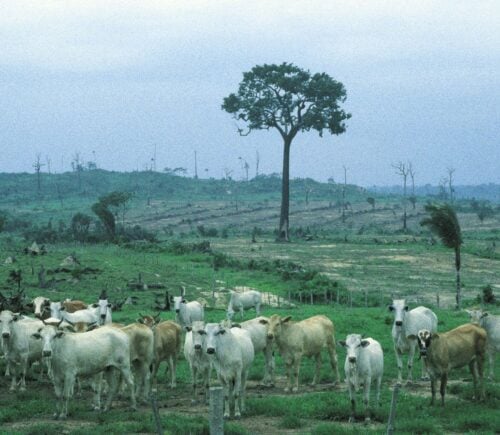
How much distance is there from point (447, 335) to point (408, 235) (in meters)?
69.4

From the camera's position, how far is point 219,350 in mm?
16828

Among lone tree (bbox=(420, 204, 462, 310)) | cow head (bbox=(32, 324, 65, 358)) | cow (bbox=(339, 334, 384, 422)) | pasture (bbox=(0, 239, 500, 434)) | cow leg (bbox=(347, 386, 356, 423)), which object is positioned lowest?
pasture (bbox=(0, 239, 500, 434))

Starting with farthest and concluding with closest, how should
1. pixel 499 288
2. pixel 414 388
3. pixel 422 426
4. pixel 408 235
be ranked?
pixel 408 235
pixel 499 288
pixel 414 388
pixel 422 426

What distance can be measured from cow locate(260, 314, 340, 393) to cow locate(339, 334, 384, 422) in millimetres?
2708

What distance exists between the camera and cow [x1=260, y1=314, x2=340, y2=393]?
19.3 m

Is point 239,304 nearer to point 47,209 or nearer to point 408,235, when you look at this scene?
point 408,235

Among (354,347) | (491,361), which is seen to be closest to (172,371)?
(354,347)

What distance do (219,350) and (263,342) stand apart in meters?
3.40

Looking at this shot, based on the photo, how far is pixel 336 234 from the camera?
89625 millimetres

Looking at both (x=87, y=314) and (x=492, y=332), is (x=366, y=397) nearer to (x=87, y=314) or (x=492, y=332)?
(x=492, y=332)

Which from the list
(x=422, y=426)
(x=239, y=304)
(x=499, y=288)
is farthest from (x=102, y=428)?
(x=499, y=288)

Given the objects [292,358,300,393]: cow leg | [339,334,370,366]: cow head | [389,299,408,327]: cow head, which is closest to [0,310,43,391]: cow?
[292,358,300,393]: cow leg

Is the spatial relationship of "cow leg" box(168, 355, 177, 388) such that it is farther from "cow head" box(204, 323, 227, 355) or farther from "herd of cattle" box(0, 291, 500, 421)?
"cow head" box(204, 323, 227, 355)

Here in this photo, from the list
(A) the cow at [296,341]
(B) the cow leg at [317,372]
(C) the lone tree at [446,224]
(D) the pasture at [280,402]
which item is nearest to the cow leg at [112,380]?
(D) the pasture at [280,402]
